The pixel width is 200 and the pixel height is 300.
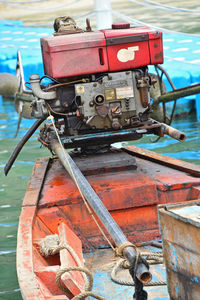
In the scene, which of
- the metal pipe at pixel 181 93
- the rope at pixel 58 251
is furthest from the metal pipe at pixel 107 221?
the metal pipe at pixel 181 93

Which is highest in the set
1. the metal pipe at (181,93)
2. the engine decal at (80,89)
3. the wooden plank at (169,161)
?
the engine decal at (80,89)

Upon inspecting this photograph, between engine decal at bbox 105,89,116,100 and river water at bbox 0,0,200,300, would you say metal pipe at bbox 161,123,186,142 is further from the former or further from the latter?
river water at bbox 0,0,200,300

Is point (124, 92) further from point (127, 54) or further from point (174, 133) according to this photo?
point (174, 133)

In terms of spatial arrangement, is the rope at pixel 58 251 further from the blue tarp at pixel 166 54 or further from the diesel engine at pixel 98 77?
the blue tarp at pixel 166 54

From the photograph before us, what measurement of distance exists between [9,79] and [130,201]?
9.90 ft

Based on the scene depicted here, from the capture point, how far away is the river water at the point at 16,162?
4214 millimetres

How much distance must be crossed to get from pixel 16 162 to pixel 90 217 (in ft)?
12.7

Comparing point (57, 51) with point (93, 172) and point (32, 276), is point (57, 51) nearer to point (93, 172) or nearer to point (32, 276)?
point (93, 172)

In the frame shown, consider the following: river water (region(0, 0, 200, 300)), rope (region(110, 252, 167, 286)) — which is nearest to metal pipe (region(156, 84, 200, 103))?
river water (region(0, 0, 200, 300))

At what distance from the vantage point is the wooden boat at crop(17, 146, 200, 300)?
3059mm

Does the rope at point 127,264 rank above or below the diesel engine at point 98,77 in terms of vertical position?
below

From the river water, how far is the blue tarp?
2.43 feet

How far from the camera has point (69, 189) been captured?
13.3 feet

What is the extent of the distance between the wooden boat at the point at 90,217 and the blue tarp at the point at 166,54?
4537 mm
